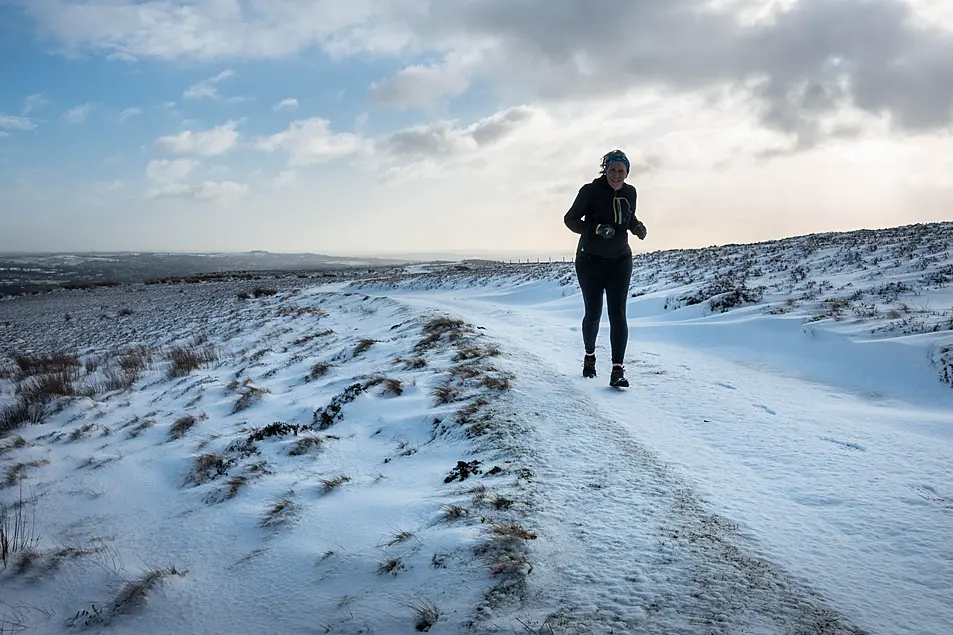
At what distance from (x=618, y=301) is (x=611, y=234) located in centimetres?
78

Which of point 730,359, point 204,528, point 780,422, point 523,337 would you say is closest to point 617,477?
point 780,422

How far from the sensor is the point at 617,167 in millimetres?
5258

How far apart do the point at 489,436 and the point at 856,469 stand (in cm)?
254

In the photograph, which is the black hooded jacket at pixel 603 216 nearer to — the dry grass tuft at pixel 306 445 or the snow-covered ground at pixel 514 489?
the snow-covered ground at pixel 514 489

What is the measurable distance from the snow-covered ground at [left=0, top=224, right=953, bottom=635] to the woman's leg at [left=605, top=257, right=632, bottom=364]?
1.67ft

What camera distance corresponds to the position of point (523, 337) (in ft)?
28.9

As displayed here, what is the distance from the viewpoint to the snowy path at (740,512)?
1.95 metres

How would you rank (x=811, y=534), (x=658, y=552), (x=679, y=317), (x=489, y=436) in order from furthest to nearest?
1. (x=679, y=317)
2. (x=489, y=436)
3. (x=811, y=534)
4. (x=658, y=552)

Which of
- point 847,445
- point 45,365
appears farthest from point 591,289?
point 45,365

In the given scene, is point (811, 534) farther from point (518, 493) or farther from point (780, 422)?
point (780, 422)

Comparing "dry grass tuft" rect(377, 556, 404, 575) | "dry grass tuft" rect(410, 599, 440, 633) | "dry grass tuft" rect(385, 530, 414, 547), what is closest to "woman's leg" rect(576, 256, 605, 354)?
"dry grass tuft" rect(385, 530, 414, 547)

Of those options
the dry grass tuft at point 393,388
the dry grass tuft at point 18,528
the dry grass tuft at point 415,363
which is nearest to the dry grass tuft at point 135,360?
the dry grass tuft at point 18,528

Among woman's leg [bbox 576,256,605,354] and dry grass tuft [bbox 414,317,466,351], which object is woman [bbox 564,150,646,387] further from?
dry grass tuft [bbox 414,317,466,351]

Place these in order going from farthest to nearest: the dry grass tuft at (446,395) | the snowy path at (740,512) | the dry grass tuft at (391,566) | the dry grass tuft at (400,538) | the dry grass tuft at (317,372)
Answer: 1. the dry grass tuft at (317,372)
2. the dry grass tuft at (446,395)
3. the dry grass tuft at (400,538)
4. the dry grass tuft at (391,566)
5. the snowy path at (740,512)
